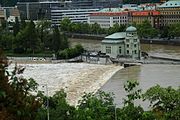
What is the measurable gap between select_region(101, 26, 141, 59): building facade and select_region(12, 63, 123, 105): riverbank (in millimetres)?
3535

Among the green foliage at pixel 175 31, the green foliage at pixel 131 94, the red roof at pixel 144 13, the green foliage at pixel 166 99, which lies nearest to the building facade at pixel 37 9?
the red roof at pixel 144 13

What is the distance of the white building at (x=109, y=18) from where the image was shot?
57844 millimetres

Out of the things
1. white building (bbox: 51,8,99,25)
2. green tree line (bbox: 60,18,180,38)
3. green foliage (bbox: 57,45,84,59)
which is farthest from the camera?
white building (bbox: 51,8,99,25)

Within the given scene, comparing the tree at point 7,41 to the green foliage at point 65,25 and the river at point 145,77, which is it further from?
the green foliage at point 65,25

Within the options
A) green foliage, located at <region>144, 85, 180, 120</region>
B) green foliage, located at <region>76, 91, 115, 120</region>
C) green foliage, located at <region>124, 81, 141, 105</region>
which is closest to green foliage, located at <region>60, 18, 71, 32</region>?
green foliage, located at <region>124, 81, 141, 105</region>

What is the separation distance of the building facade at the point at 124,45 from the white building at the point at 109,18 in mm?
21957

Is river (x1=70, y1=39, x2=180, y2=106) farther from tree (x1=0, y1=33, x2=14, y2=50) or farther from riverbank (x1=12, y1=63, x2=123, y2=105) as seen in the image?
tree (x1=0, y1=33, x2=14, y2=50)

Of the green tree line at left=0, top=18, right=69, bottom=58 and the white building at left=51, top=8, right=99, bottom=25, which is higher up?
the white building at left=51, top=8, right=99, bottom=25

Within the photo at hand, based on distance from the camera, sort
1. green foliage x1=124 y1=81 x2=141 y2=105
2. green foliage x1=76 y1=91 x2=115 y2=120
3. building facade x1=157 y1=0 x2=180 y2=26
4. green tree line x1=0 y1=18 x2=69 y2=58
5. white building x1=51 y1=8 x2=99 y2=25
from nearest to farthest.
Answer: green foliage x1=76 y1=91 x2=115 y2=120, green foliage x1=124 y1=81 x2=141 y2=105, green tree line x1=0 y1=18 x2=69 y2=58, building facade x1=157 y1=0 x2=180 y2=26, white building x1=51 y1=8 x2=99 y2=25

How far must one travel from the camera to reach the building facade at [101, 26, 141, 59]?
1346 inches

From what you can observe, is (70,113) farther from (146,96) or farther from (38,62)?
(38,62)

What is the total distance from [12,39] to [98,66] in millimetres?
11628

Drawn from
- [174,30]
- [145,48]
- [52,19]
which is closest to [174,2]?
[174,30]

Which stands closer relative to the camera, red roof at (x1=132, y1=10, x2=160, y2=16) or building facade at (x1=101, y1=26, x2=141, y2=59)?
building facade at (x1=101, y1=26, x2=141, y2=59)
